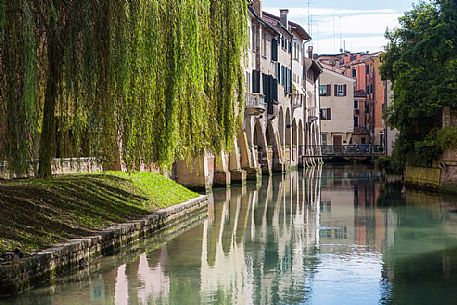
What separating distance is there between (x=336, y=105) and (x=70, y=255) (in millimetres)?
82634

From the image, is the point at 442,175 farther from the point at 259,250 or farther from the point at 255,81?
the point at 259,250

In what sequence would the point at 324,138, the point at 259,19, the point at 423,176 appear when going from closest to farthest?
1. the point at 423,176
2. the point at 259,19
3. the point at 324,138

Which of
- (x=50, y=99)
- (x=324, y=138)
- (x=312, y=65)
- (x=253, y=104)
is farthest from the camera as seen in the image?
(x=324, y=138)

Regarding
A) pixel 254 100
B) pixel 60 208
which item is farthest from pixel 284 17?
pixel 60 208

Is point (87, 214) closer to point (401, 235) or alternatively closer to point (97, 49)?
point (97, 49)

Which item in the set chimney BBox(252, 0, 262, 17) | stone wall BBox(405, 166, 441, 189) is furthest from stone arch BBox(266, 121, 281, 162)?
stone wall BBox(405, 166, 441, 189)

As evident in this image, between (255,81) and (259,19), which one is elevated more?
(259,19)

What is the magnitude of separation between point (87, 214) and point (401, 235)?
929 centimetres

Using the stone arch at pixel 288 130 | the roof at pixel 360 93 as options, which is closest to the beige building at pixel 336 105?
the roof at pixel 360 93

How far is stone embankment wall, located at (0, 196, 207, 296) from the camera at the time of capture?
13.0 meters

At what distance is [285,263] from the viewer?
695 inches

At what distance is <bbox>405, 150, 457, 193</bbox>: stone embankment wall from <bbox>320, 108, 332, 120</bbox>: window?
54568 mm

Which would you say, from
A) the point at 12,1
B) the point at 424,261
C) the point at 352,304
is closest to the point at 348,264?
the point at 424,261

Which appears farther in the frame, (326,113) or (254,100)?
(326,113)
